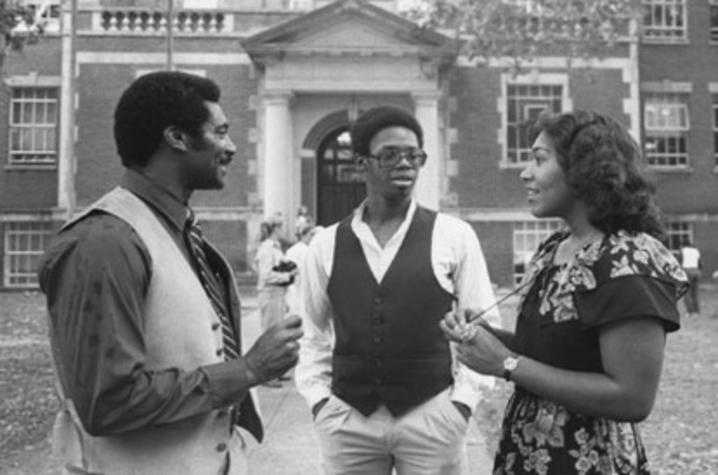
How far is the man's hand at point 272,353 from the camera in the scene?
2064 millimetres

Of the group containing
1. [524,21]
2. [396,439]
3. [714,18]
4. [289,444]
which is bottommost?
[289,444]

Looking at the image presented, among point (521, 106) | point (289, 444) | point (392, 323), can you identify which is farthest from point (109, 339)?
point (521, 106)

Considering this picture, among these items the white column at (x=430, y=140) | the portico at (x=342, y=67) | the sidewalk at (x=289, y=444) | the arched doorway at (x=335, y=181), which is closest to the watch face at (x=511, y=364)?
the sidewalk at (x=289, y=444)

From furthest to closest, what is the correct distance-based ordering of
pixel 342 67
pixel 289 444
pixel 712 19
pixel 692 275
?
pixel 712 19 → pixel 342 67 → pixel 692 275 → pixel 289 444

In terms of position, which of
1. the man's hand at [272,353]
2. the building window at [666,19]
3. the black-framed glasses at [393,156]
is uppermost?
the building window at [666,19]

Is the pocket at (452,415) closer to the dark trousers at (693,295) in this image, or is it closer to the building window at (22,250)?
the dark trousers at (693,295)

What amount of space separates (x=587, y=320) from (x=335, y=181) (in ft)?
64.0

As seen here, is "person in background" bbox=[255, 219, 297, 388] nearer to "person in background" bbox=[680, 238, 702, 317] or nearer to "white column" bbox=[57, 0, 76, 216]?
"person in background" bbox=[680, 238, 702, 317]

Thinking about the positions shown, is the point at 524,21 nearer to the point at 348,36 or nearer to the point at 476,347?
the point at 348,36

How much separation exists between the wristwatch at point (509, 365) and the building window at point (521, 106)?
63.8 ft

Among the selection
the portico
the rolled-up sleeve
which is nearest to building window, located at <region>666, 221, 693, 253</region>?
the portico

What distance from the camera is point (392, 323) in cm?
316

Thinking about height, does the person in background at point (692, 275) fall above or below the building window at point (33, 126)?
below

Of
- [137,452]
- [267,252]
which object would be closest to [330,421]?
[137,452]
